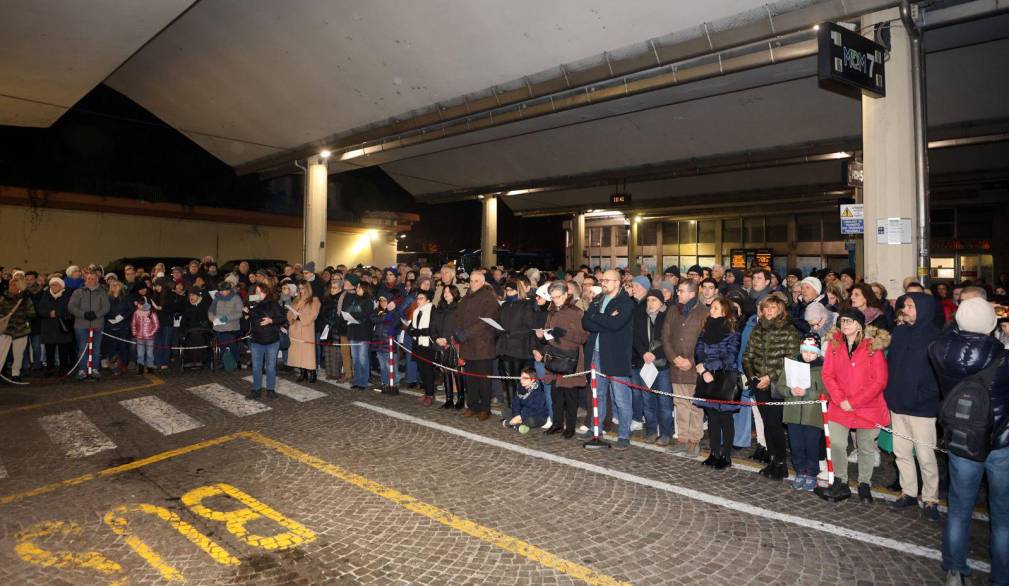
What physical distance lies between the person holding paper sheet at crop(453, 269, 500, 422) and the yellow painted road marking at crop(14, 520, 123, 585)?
4.66 m

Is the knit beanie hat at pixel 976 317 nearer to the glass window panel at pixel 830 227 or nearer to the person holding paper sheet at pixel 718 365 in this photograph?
the person holding paper sheet at pixel 718 365

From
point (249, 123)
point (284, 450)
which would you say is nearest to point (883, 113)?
point (284, 450)

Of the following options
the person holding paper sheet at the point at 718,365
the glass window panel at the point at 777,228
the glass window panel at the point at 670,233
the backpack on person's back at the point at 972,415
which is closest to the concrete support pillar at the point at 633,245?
the glass window panel at the point at 670,233

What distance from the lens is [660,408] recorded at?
6914mm

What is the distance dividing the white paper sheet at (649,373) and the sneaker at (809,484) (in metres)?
1.97

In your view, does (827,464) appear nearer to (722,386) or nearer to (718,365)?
(722,386)

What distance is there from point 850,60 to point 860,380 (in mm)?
5247

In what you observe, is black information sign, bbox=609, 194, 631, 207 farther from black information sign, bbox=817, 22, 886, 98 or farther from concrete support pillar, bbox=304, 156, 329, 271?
black information sign, bbox=817, 22, 886, 98

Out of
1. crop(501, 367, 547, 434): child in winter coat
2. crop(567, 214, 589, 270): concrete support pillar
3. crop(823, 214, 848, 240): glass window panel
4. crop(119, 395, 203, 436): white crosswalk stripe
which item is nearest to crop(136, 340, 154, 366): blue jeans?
crop(119, 395, 203, 436): white crosswalk stripe

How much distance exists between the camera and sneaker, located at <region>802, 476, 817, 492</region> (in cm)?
544

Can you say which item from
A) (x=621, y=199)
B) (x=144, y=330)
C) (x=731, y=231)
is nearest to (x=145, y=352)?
(x=144, y=330)

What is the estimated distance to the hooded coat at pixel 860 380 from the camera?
507 centimetres

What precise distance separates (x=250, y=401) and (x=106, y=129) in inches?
749

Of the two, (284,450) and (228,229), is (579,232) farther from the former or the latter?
(284,450)
